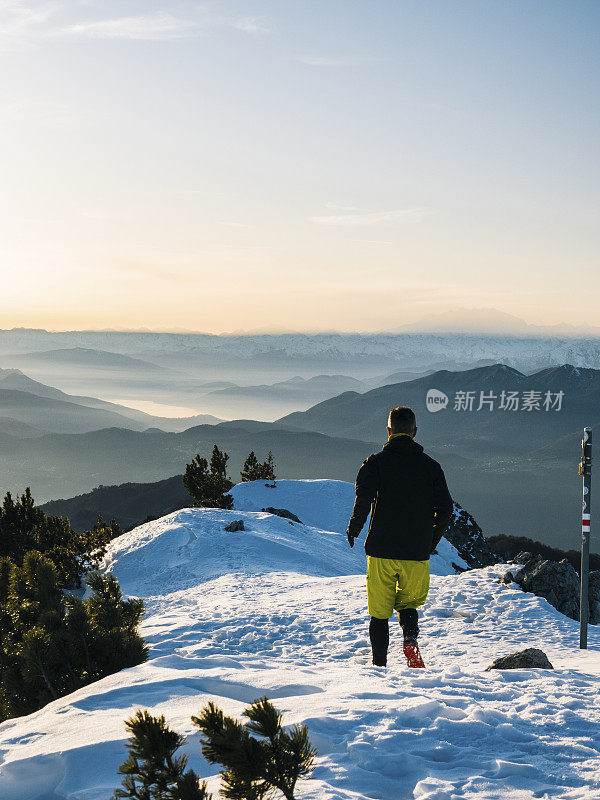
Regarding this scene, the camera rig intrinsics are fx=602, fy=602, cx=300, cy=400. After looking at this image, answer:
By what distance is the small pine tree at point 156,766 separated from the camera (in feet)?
7.25

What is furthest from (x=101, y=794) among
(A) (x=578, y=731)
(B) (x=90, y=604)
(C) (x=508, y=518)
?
(C) (x=508, y=518)

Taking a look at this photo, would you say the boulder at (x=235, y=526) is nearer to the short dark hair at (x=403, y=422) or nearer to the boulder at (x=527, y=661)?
the boulder at (x=527, y=661)

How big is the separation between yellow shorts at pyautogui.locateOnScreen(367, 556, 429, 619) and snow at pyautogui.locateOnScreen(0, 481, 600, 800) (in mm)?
675

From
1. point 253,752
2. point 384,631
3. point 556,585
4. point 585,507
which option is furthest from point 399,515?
point 556,585

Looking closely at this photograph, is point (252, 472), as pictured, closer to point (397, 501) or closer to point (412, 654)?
point (412, 654)

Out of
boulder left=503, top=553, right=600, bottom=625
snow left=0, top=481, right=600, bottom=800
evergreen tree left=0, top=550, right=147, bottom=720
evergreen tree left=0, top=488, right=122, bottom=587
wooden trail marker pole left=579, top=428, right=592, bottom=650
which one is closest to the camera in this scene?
snow left=0, top=481, right=600, bottom=800

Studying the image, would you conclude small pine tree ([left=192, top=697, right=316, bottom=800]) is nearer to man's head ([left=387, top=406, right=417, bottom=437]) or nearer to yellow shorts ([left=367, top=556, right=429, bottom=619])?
yellow shorts ([left=367, top=556, right=429, bottom=619])

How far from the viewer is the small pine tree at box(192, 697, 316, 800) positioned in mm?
2244

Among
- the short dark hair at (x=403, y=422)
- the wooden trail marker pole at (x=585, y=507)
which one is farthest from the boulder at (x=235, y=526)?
the short dark hair at (x=403, y=422)

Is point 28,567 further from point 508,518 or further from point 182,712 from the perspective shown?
point 508,518

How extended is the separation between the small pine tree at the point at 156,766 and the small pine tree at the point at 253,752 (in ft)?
0.35

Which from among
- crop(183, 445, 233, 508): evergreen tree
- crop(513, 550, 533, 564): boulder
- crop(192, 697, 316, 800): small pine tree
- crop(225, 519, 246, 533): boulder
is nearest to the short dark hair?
crop(192, 697, 316, 800): small pine tree

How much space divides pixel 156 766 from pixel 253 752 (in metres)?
0.36

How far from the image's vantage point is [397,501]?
237 inches
